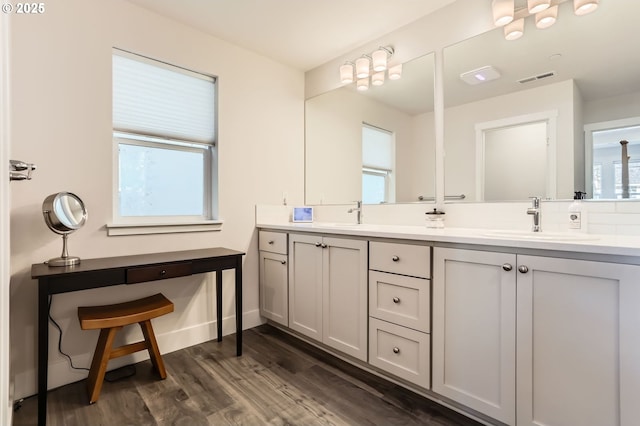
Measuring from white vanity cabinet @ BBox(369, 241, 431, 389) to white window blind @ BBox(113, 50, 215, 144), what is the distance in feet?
5.43

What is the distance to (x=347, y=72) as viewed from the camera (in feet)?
9.01

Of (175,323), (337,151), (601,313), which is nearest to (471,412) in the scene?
(601,313)

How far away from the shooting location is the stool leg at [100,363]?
1.74 m

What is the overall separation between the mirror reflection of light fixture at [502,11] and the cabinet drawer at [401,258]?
4.64 feet

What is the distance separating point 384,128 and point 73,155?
2147 millimetres

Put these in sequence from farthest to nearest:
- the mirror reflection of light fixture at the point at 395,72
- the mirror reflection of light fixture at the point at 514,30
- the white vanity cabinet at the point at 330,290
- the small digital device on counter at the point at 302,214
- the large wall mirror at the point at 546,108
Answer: the small digital device on counter at the point at 302,214 → the mirror reflection of light fixture at the point at 395,72 → the white vanity cabinet at the point at 330,290 → the mirror reflection of light fixture at the point at 514,30 → the large wall mirror at the point at 546,108

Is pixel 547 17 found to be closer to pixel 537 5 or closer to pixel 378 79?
pixel 537 5

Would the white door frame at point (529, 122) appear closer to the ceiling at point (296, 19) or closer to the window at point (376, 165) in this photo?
the window at point (376, 165)

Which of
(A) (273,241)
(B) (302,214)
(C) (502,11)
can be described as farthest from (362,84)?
(A) (273,241)

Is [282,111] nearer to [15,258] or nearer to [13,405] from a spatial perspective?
[15,258]

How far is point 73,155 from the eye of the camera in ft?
6.35

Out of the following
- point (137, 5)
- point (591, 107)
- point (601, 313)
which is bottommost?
point (601, 313)

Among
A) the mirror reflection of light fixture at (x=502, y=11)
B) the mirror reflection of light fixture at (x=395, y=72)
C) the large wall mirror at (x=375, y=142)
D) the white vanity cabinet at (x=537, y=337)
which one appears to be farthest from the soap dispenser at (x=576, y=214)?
the mirror reflection of light fixture at (x=395, y=72)

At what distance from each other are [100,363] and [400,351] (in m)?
1.64
